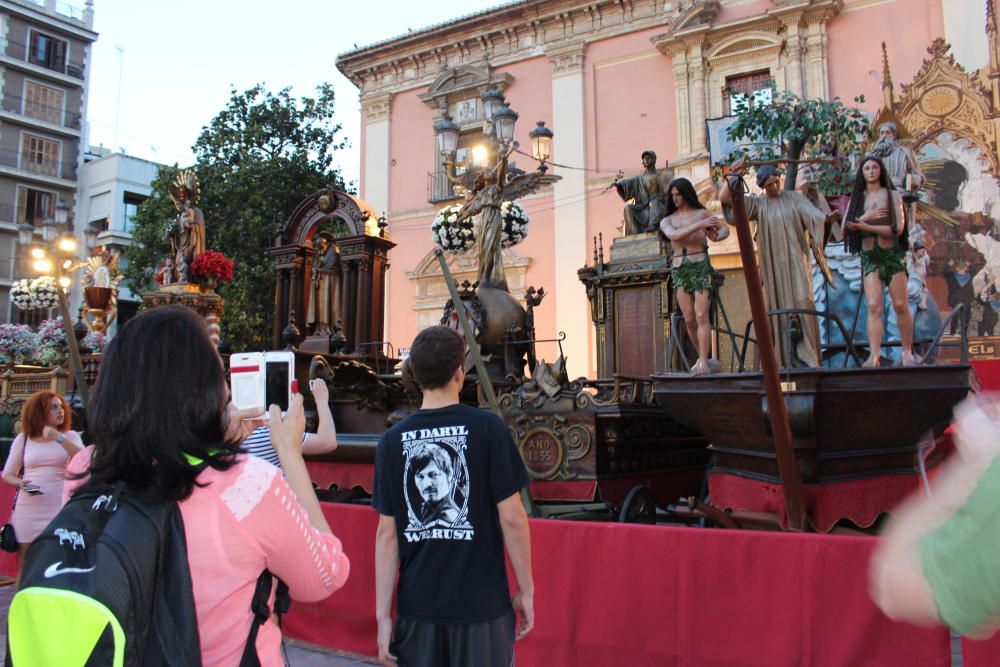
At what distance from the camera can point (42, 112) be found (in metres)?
38.5

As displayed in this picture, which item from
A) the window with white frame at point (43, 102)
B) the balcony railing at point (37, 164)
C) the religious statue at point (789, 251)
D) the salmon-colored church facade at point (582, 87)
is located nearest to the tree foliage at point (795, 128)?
the religious statue at point (789, 251)

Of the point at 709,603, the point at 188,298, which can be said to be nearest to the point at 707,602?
the point at 709,603

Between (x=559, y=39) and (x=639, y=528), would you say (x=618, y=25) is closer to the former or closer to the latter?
(x=559, y=39)

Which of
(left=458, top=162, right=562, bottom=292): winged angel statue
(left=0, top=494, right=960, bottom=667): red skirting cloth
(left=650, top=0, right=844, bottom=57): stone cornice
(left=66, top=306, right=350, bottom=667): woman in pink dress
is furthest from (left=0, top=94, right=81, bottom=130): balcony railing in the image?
(left=66, top=306, right=350, bottom=667): woman in pink dress

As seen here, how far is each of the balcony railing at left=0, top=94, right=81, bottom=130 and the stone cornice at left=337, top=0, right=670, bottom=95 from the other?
22.2 meters

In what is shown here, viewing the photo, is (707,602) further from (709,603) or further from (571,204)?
(571,204)

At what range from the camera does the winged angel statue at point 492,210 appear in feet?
30.1

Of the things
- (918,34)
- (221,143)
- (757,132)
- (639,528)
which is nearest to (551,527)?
(639,528)

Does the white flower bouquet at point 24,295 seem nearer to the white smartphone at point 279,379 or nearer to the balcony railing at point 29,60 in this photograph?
the white smartphone at point 279,379

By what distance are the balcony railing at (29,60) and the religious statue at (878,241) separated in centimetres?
4450

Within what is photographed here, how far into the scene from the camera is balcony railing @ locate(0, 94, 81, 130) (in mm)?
37331

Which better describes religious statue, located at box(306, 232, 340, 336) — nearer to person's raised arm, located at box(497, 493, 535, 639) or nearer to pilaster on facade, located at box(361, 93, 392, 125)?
person's raised arm, located at box(497, 493, 535, 639)

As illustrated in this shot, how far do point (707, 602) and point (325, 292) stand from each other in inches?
363

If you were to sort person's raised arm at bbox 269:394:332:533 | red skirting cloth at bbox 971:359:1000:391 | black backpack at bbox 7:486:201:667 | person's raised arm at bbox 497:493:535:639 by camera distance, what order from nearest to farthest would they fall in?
black backpack at bbox 7:486:201:667 < person's raised arm at bbox 269:394:332:533 < person's raised arm at bbox 497:493:535:639 < red skirting cloth at bbox 971:359:1000:391
